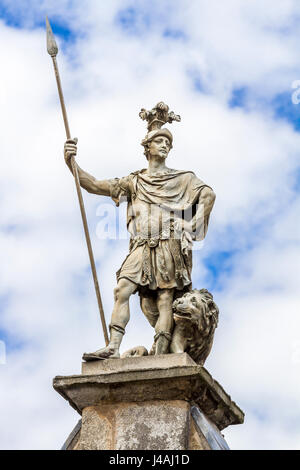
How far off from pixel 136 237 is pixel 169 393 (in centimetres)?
205

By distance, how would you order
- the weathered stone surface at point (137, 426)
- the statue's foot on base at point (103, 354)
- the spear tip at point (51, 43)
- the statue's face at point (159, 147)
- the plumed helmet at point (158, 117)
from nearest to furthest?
the weathered stone surface at point (137, 426) → the statue's foot on base at point (103, 354) → the statue's face at point (159, 147) → the plumed helmet at point (158, 117) → the spear tip at point (51, 43)

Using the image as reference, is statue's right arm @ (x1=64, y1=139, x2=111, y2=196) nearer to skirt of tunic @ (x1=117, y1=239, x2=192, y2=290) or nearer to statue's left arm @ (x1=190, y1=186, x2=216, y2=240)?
skirt of tunic @ (x1=117, y1=239, x2=192, y2=290)

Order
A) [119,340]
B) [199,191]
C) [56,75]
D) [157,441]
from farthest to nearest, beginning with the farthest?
[56,75], [199,191], [119,340], [157,441]

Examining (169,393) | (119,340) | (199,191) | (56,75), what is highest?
(56,75)

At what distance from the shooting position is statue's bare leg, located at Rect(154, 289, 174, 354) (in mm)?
10867

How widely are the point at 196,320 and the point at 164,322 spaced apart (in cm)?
37

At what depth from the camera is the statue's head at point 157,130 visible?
12070mm

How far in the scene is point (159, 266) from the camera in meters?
11.3

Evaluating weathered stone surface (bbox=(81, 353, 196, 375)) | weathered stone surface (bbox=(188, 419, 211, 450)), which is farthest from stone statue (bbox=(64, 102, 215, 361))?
weathered stone surface (bbox=(188, 419, 211, 450))

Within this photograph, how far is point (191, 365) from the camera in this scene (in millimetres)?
10156

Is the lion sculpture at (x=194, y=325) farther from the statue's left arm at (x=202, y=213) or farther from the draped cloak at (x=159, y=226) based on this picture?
the statue's left arm at (x=202, y=213)

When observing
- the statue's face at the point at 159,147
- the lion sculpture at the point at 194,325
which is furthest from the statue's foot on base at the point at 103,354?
the statue's face at the point at 159,147

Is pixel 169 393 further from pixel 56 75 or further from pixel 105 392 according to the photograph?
pixel 56 75
